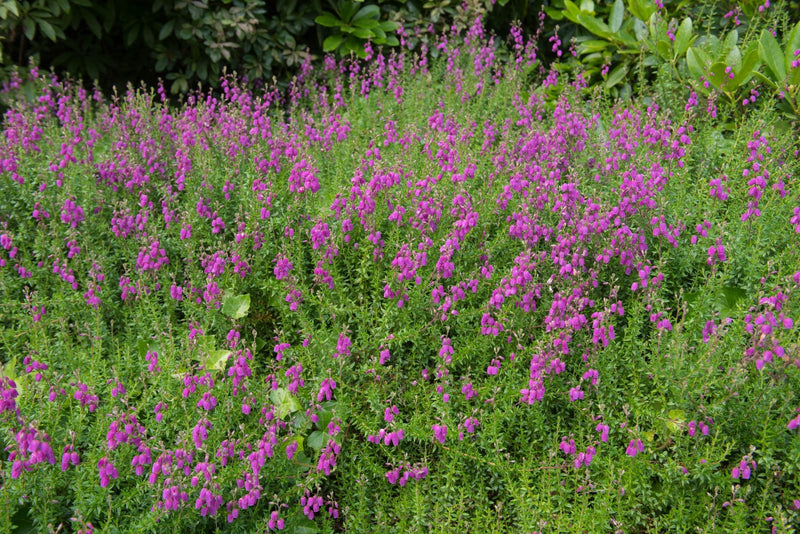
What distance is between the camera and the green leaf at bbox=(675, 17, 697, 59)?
461 cm

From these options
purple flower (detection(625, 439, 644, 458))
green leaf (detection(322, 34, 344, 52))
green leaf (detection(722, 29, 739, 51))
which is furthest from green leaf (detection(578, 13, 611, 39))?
purple flower (detection(625, 439, 644, 458))

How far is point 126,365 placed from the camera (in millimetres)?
3004

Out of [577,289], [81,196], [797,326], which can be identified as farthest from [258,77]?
[797,326]

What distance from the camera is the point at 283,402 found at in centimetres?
280

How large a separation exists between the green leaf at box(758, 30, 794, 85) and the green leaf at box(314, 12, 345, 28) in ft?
11.1

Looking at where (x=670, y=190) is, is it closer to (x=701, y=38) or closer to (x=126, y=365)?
(x=701, y=38)

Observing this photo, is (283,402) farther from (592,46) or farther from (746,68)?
(592,46)

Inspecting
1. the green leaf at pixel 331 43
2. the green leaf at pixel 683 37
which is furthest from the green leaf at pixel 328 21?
the green leaf at pixel 683 37

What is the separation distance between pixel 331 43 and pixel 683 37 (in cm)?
289

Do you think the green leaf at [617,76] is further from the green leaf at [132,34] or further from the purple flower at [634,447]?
the green leaf at [132,34]

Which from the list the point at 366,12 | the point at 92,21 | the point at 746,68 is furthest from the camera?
the point at 366,12

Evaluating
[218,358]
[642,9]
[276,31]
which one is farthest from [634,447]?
[276,31]

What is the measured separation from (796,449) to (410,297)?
5.69 feet

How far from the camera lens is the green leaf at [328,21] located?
5.91 meters
